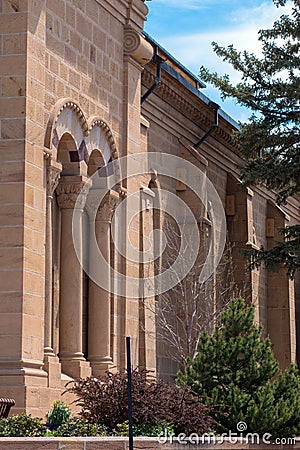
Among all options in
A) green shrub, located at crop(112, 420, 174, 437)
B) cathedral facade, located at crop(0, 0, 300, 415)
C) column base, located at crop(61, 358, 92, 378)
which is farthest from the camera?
column base, located at crop(61, 358, 92, 378)

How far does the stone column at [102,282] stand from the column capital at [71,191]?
1.18m

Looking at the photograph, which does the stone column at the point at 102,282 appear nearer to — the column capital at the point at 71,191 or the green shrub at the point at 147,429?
the column capital at the point at 71,191

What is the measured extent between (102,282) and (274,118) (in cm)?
849

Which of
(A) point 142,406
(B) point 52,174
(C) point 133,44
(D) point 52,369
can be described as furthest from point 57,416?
(C) point 133,44

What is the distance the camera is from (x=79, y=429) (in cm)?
1309

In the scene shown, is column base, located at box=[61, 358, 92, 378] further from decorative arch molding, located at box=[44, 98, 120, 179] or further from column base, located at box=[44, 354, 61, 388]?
decorative arch molding, located at box=[44, 98, 120, 179]

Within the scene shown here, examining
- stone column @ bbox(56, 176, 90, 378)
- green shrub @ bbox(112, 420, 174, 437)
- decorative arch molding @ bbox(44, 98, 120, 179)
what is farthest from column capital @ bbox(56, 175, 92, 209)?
green shrub @ bbox(112, 420, 174, 437)

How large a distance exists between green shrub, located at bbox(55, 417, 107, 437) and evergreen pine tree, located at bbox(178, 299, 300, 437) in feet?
8.52

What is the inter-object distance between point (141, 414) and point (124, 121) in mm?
7640

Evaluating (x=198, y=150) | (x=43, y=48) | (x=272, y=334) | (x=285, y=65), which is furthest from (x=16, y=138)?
(x=272, y=334)

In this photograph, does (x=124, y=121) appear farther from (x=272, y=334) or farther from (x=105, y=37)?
(x=272, y=334)

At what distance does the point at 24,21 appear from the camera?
616 inches

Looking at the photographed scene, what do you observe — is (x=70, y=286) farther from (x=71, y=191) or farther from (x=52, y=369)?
(x=52, y=369)

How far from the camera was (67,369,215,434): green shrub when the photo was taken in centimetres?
1388
